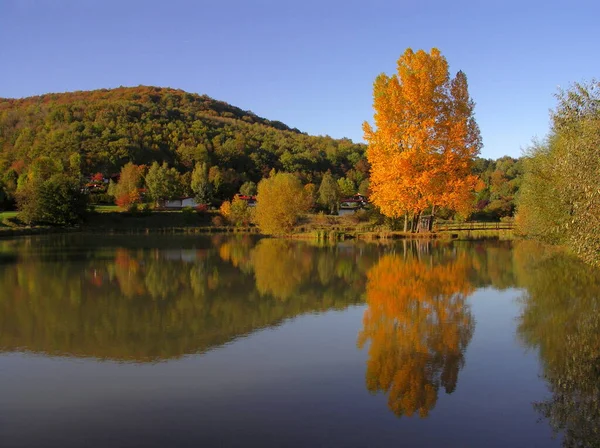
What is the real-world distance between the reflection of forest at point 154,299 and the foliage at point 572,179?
20.4ft

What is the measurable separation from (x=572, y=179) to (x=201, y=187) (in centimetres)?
8272

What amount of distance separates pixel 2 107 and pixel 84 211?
94344 mm

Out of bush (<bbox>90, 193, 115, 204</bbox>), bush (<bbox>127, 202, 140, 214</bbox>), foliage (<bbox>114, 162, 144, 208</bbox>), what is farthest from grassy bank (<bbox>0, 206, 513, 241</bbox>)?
bush (<bbox>90, 193, 115, 204</bbox>)

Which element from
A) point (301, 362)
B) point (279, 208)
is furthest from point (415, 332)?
point (279, 208)

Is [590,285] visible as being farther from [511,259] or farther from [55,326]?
[55,326]

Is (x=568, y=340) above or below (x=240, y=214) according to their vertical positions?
below

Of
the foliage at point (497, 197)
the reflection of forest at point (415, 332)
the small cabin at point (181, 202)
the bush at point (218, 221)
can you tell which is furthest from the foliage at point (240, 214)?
the reflection of forest at point (415, 332)

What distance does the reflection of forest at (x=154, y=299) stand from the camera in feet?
35.1

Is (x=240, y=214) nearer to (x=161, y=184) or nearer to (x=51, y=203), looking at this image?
(x=51, y=203)

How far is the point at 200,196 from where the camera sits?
295 ft

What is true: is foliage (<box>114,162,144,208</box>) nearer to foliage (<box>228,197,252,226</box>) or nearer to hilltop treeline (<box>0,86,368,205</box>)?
hilltop treeline (<box>0,86,368,205</box>)

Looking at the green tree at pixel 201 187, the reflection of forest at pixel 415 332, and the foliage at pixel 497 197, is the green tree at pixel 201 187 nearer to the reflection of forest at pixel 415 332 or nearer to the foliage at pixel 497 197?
the foliage at pixel 497 197

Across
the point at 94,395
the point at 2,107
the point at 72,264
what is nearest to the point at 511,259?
the point at 72,264

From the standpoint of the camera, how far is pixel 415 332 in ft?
36.8
